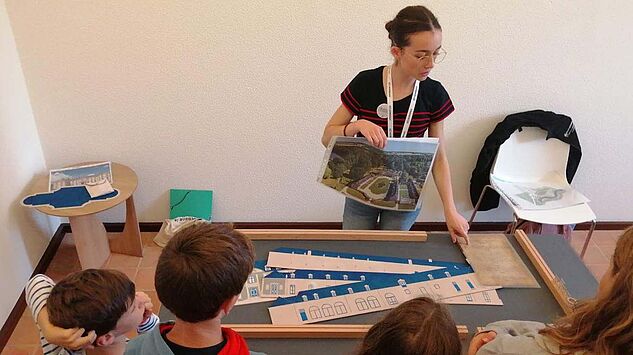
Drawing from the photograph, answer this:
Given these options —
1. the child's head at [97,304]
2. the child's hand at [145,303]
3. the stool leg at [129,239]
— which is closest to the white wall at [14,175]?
the stool leg at [129,239]

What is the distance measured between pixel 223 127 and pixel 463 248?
1445 millimetres

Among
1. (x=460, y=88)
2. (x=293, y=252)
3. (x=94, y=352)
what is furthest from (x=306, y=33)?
(x=94, y=352)

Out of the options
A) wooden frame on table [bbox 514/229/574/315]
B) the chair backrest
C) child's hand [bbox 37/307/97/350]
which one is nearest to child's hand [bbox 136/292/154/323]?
child's hand [bbox 37/307/97/350]

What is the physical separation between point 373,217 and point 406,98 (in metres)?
0.46

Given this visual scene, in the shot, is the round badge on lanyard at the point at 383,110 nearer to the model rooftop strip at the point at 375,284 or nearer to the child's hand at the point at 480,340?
the model rooftop strip at the point at 375,284

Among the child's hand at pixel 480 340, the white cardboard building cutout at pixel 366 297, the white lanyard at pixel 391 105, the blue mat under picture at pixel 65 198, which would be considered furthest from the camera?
the blue mat under picture at pixel 65 198

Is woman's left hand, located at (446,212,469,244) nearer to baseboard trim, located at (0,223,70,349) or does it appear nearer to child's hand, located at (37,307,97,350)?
child's hand, located at (37,307,97,350)

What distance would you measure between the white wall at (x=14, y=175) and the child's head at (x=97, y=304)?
53.6 inches

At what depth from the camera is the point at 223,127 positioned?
8.98 ft

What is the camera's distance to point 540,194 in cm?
268

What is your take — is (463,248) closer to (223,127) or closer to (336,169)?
(336,169)

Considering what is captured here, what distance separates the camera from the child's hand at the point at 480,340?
1.31 m

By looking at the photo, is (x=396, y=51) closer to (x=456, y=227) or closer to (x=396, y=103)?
(x=396, y=103)

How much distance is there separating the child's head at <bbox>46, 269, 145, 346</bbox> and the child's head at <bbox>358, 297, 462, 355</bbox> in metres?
0.57
